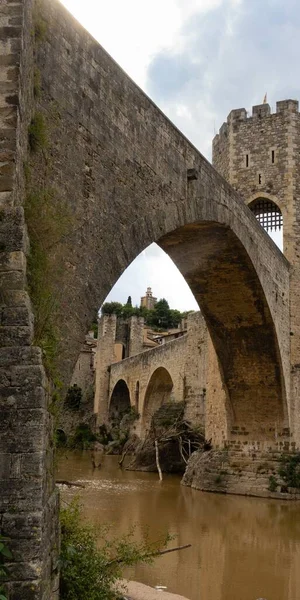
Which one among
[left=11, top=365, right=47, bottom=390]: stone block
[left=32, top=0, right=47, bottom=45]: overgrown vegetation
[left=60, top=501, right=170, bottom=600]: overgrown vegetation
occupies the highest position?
[left=32, top=0, right=47, bottom=45]: overgrown vegetation

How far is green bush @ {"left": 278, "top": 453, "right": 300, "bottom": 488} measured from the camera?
13.2 meters

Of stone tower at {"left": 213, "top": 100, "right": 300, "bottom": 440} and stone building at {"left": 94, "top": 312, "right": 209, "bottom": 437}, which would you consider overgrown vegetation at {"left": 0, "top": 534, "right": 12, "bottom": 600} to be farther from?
stone building at {"left": 94, "top": 312, "right": 209, "bottom": 437}

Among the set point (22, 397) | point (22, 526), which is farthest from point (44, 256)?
point (22, 526)

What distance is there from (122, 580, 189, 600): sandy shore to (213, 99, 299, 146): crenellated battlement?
43.4 feet

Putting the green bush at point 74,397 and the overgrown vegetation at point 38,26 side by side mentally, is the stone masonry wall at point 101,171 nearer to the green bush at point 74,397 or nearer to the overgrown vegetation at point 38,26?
the overgrown vegetation at point 38,26

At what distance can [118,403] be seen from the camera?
33688 millimetres

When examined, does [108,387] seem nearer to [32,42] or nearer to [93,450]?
[93,450]

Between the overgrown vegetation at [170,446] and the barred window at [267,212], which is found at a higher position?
the barred window at [267,212]

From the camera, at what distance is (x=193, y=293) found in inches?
520

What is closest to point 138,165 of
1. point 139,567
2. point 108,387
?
point 139,567

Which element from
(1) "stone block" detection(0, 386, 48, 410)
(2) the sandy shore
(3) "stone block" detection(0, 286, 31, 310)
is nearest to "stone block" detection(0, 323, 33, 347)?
(3) "stone block" detection(0, 286, 31, 310)

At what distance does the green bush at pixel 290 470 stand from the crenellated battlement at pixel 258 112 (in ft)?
28.0

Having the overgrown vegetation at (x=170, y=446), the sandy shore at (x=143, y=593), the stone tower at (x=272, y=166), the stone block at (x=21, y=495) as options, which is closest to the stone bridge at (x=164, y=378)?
the overgrown vegetation at (x=170, y=446)

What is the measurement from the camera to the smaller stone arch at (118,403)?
32906 mm
